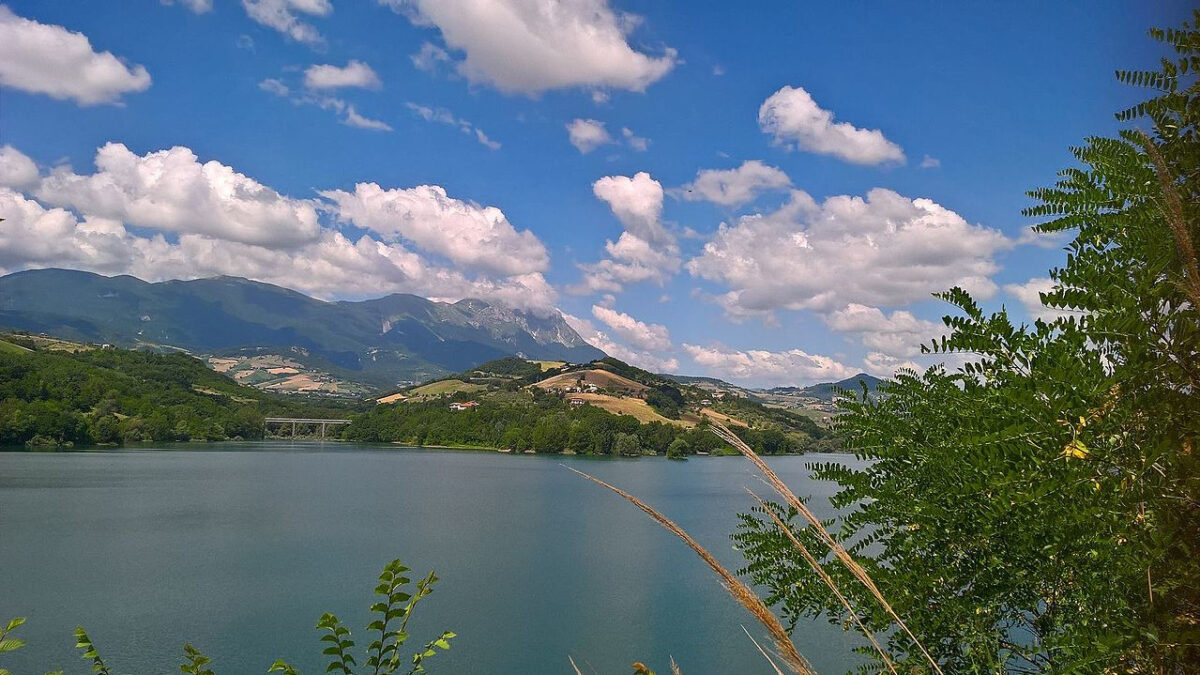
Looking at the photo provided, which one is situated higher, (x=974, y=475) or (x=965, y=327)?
(x=965, y=327)

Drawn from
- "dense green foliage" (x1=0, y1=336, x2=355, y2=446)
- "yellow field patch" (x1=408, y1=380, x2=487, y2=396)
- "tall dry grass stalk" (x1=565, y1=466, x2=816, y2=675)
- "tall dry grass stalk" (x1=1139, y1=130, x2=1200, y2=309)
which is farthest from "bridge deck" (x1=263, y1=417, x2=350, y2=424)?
"tall dry grass stalk" (x1=1139, y1=130, x2=1200, y2=309)

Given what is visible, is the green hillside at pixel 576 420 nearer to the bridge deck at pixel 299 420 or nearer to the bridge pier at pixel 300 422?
the bridge pier at pixel 300 422

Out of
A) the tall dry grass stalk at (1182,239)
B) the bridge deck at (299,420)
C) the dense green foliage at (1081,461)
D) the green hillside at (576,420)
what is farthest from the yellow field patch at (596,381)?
the tall dry grass stalk at (1182,239)

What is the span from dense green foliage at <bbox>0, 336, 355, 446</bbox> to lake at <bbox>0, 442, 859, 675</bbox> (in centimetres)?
2509

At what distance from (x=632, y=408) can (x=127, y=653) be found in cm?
9924

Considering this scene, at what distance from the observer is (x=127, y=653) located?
17641mm

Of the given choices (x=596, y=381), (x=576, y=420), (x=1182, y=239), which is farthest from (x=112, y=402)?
(x=1182, y=239)

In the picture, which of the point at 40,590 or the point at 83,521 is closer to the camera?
the point at 40,590

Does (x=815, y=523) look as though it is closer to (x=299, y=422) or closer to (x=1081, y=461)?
(x=1081, y=461)

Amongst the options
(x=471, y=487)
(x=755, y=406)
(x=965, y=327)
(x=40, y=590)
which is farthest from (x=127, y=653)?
(x=755, y=406)

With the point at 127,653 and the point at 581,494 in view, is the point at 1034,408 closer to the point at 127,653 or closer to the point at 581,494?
the point at 127,653

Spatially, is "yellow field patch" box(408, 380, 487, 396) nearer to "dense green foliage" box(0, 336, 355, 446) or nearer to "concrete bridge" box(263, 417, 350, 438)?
"concrete bridge" box(263, 417, 350, 438)

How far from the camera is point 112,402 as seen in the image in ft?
295

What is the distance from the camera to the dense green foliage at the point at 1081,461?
1.96 metres
